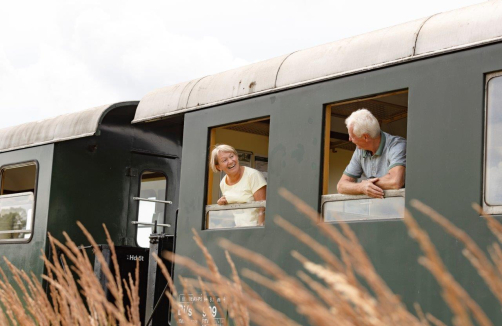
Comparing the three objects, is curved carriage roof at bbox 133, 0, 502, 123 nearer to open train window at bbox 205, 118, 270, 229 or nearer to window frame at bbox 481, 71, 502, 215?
window frame at bbox 481, 71, 502, 215

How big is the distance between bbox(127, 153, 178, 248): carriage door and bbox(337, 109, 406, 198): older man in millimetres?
3260

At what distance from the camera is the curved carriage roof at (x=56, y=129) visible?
718cm

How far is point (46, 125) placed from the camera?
771 cm

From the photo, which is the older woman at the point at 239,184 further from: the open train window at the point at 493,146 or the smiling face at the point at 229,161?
the open train window at the point at 493,146

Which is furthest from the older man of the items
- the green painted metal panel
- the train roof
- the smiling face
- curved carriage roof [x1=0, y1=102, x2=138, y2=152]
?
curved carriage roof [x1=0, y1=102, x2=138, y2=152]

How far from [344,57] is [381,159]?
2.27ft

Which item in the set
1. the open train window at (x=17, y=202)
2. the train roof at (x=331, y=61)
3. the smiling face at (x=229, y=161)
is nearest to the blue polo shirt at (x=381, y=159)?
the train roof at (x=331, y=61)

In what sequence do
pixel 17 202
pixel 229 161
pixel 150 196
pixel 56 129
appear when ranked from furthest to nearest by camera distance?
pixel 150 196
pixel 17 202
pixel 56 129
pixel 229 161

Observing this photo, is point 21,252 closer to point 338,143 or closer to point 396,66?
point 338,143

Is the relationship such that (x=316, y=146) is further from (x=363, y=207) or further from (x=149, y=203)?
(x=149, y=203)

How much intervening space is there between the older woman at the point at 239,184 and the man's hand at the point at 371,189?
3.27 ft

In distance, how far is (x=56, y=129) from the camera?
749 centimetres

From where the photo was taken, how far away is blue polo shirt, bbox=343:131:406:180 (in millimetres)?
4367

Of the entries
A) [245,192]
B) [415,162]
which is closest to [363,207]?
[415,162]
